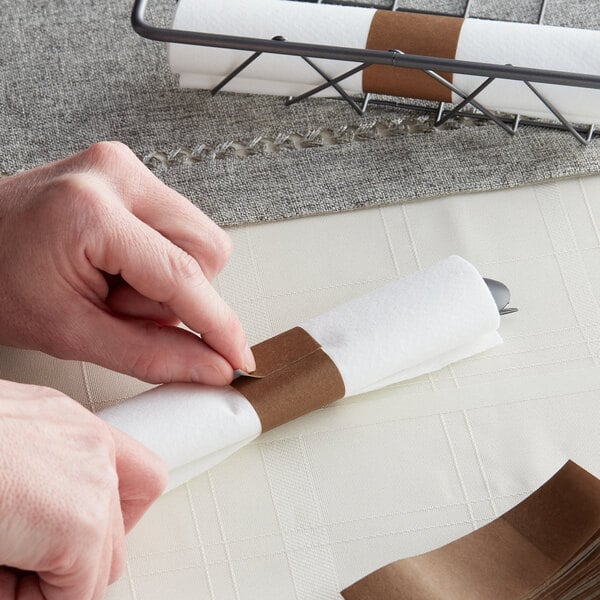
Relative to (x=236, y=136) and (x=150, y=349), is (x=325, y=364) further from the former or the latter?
(x=236, y=136)

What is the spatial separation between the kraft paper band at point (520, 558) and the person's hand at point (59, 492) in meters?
0.12

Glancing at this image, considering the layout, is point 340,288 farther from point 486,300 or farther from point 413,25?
point 413,25

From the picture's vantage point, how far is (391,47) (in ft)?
2.36

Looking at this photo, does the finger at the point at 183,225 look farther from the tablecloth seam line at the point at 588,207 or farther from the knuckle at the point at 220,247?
the tablecloth seam line at the point at 588,207

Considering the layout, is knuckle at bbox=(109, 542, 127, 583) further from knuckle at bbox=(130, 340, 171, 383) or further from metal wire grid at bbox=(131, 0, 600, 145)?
metal wire grid at bbox=(131, 0, 600, 145)

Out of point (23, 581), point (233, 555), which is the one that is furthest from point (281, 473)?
point (23, 581)

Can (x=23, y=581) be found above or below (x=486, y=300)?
below

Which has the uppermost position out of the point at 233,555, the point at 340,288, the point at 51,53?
the point at 51,53

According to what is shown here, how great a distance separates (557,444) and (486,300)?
93 mm

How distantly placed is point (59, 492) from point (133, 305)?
0.16 m

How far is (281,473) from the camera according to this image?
561 mm

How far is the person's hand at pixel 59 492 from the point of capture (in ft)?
1.37

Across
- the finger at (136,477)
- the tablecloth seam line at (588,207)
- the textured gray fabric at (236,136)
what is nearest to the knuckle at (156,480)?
the finger at (136,477)

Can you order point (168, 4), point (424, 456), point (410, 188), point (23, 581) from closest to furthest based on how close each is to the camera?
point (23, 581) < point (424, 456) < point (410, 188) < point (168, 4)
